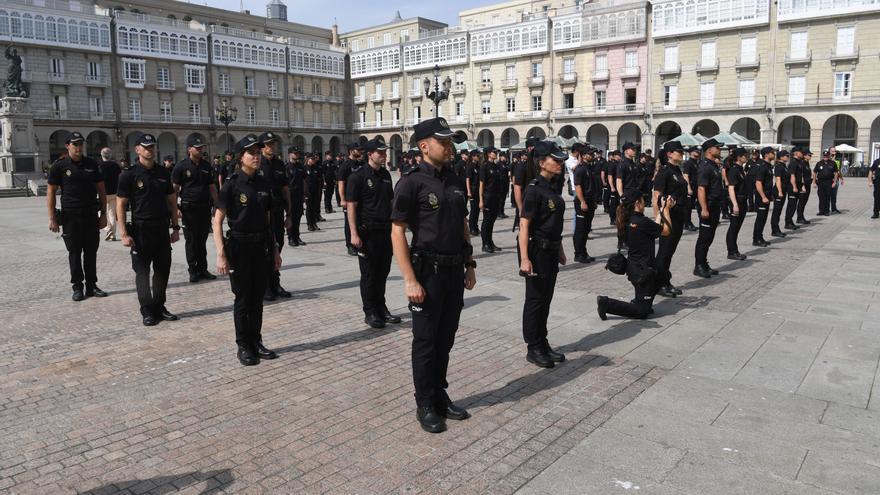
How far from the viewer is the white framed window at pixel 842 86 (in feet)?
138

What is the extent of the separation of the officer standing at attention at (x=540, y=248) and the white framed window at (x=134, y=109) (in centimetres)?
5482

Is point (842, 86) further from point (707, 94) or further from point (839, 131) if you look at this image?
point (707, 94)

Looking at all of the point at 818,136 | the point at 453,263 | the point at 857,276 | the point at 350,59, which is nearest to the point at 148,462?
the point at 453,263

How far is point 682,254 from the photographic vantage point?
11516 millimetres

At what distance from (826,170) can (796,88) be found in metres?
31.7

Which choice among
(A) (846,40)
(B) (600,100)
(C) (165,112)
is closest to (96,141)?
(C) (165,112)

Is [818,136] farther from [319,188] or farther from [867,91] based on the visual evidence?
[319,188]

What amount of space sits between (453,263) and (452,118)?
58269mm

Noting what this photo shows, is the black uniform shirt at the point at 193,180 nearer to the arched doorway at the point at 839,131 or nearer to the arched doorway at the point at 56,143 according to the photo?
the arched doorway at the point at 839,131

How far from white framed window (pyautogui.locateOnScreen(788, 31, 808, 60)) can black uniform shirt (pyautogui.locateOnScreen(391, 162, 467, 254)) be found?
47902 millimetres

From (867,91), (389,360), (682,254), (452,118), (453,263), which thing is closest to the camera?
(453,263)

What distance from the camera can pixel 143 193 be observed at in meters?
6.99

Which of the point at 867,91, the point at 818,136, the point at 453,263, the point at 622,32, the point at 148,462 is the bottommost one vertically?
the point at 148,462

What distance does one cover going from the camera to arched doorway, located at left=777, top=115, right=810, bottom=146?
152 feet
